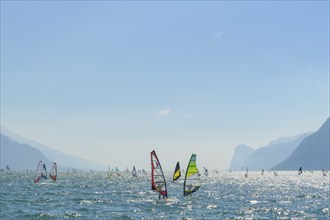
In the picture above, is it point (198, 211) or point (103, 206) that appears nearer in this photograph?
point (198, 211)

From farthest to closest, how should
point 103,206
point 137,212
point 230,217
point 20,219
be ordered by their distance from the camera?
point 103,206
point 137,212
point 230,217
point 20,219

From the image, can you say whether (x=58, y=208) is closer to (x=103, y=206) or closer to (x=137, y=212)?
(x=103, y=206)

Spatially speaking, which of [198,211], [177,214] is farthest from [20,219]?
[198,211]

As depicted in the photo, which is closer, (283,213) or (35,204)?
(283,213)

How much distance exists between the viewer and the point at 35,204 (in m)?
49.5

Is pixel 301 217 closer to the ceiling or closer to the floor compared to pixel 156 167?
closer to the floor

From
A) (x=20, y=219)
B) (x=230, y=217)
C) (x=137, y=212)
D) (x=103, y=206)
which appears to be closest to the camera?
(x=20, y=219)

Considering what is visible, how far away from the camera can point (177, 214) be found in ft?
138

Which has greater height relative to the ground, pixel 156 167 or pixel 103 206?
pixel 156 167

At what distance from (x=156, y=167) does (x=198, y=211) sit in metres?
7.71

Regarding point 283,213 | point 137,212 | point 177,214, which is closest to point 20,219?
point 137,212

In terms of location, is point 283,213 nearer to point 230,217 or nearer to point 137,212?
point 230,217

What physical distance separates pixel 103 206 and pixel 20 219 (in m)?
13.4

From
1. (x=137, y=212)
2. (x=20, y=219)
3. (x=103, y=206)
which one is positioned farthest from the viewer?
(x=103, y=206)
